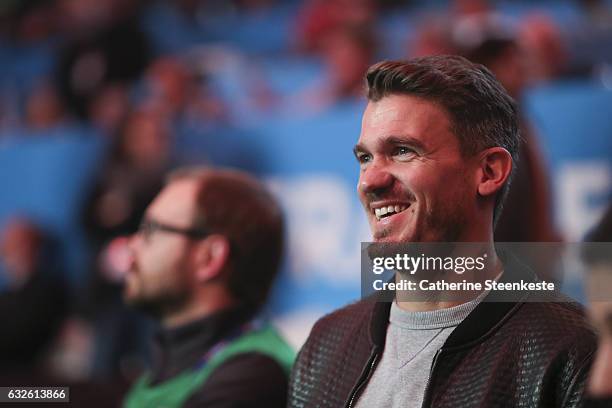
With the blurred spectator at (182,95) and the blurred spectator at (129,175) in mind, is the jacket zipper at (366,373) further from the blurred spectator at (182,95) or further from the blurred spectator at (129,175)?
the blurred spectator at (182,95)

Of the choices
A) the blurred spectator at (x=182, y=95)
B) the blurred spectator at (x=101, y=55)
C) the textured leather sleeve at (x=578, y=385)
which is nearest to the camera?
the textured leather sleeve at (x=578, y=385)

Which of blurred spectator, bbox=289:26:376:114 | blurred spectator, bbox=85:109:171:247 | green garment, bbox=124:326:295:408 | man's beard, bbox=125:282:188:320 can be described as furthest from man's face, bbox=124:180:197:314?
blurred spectator, bbox=85:109:171:247

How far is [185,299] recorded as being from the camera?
2.05 metres

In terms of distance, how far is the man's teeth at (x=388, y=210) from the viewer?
1.28 m

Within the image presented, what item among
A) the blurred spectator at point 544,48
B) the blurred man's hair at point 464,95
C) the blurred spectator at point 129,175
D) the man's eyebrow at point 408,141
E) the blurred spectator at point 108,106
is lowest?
the man's eyebrow at point 408,141

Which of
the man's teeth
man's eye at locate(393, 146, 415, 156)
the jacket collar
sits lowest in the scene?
the jacket collar

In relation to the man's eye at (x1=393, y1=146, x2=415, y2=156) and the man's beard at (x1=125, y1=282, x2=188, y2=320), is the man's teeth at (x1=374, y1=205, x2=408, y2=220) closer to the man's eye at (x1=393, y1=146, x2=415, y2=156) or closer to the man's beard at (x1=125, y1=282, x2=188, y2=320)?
the man's eye at (x1=393, y1=146, x2=415, y2=156)

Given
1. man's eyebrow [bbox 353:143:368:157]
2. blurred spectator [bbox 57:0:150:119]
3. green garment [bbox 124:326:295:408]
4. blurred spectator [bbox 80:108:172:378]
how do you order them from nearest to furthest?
man's eyebrow [bbox 353:143:368:157]
green garment [bbox 124:326:295:408]
blurred spectator [bbox 80:108:172:378]
blurred spectator [bbox 57:0:150:119]

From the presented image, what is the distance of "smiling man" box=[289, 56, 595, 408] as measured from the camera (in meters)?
1.21

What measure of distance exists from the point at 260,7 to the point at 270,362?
3658 millimetres

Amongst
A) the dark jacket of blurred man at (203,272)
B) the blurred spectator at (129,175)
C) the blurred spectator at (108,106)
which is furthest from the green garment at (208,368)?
the blurred spectator at (108,106)

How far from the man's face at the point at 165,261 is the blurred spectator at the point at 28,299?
1846 mm

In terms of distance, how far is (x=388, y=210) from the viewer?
1.29m

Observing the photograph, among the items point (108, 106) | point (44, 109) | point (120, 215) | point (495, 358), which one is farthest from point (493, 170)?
point (44, 109)
